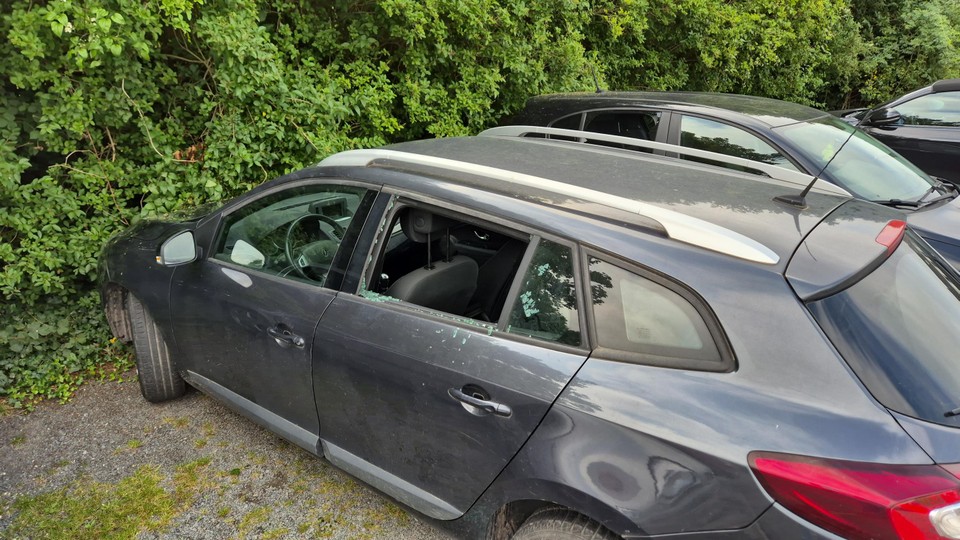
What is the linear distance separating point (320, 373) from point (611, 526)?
1.31 meters

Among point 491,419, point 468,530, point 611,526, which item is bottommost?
point 468,530

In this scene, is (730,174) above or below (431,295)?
above

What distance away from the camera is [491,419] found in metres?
1.90

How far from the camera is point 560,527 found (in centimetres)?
179

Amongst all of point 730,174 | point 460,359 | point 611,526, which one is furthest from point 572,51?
point 611,526

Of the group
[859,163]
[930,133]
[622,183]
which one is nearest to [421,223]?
[622,183]

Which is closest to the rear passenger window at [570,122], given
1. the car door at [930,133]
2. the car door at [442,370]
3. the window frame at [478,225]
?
the car door at [442,370]

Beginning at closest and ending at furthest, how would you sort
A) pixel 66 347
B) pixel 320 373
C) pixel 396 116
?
pixel 320 373, pixel 66 347, pixel 396 116

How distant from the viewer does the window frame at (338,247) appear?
2402mm

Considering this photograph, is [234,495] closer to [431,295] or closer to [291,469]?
[291,469]

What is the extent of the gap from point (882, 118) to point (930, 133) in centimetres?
50

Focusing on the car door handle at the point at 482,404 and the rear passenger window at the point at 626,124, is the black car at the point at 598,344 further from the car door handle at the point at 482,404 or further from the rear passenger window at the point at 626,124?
the rear passenger window at the point at 626,124

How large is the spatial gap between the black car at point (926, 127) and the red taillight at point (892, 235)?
5.57 meters

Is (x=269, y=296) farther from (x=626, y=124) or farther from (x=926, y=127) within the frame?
(x=926, y=127)
